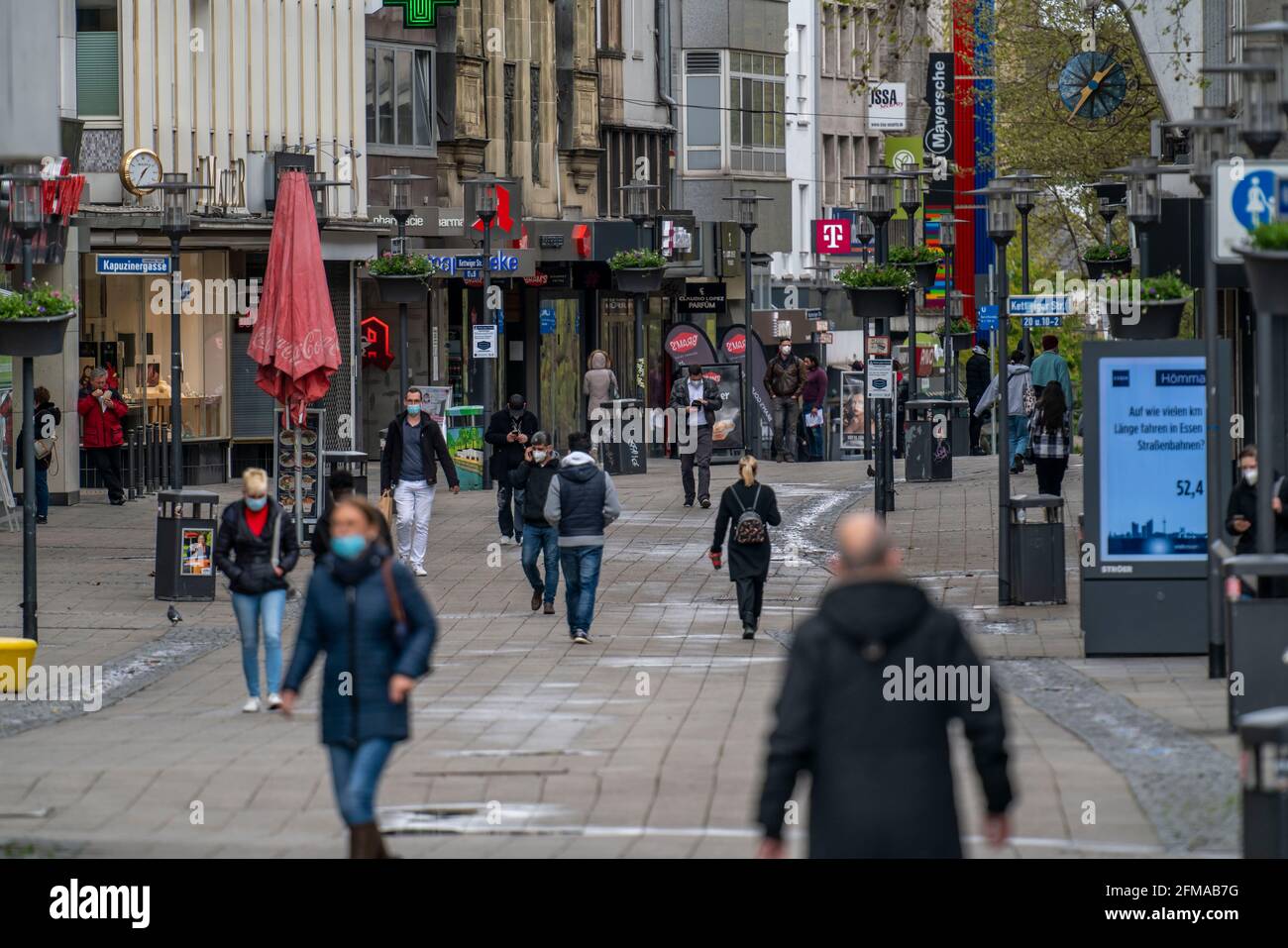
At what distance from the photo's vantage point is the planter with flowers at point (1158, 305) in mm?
21609

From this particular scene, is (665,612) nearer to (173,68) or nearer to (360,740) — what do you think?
(360,740)

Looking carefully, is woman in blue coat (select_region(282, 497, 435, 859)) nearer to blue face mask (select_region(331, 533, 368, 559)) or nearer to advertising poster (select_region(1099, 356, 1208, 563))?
blue face mask (select_region(331, 533, 368, 559))

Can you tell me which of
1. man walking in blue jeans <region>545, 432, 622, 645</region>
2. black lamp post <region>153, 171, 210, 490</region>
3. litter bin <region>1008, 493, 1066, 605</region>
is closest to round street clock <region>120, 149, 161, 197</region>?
black lamp post <region>153, 171, 210, 490</region>

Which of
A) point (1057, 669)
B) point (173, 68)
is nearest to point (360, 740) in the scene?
point (1057, 669)

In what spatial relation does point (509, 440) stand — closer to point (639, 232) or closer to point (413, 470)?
point (413, 470)

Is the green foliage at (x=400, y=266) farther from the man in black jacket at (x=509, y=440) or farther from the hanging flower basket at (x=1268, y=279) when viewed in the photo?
the hanging flower basket at (x=1268, y=279)

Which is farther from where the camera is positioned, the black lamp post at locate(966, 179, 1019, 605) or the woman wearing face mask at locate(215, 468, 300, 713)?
the black lamp post at locate(966, 179, 1019, 605)

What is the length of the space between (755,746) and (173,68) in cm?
2794

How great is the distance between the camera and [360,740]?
1041cm

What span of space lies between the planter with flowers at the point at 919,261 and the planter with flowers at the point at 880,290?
870 centimetres

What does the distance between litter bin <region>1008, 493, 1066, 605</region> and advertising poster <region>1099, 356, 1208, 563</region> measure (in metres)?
3.92

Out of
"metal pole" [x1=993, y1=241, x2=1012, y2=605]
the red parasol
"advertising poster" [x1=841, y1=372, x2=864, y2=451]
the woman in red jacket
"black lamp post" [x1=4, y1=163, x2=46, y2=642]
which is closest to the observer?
"black lamp post" [x1=4, y1=163, x2=46, y2=642]

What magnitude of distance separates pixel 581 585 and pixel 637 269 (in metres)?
24.9

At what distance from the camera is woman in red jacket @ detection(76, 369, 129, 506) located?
114 ft
